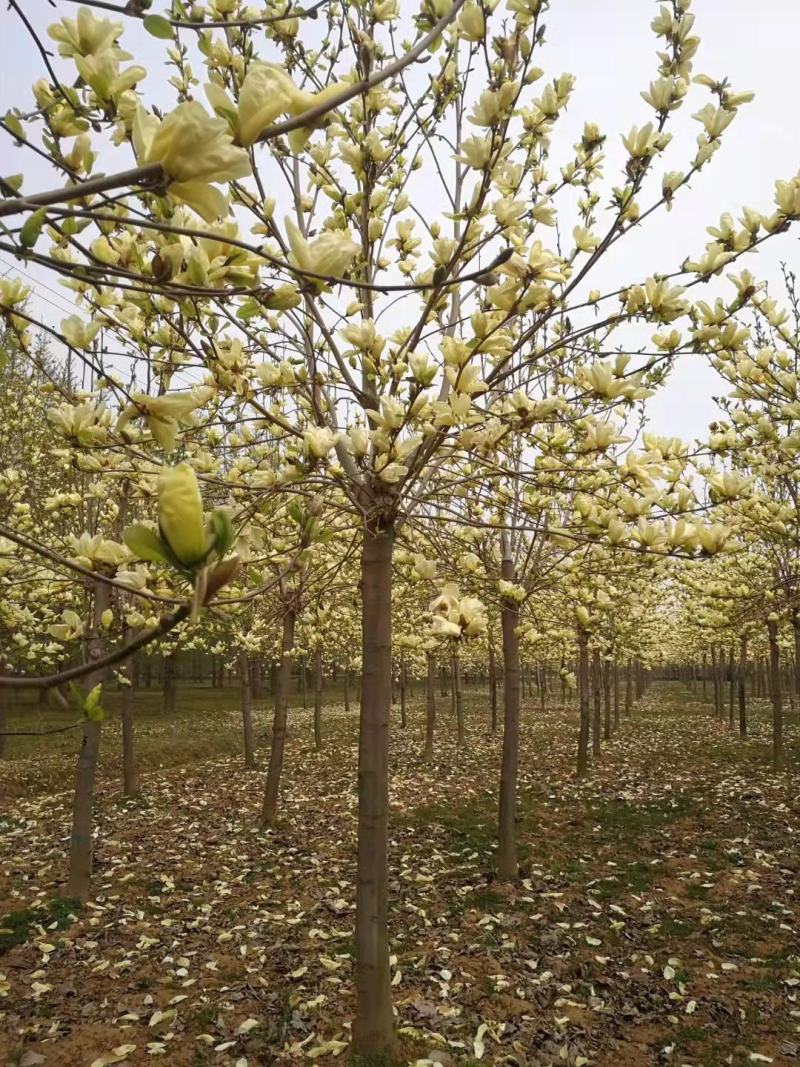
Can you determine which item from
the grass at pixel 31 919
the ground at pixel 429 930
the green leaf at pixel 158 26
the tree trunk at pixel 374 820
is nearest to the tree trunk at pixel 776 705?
the ground at pixel 429 930

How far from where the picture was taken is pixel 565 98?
2520 millimetres

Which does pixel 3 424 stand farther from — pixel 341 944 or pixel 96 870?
pixel 341 944

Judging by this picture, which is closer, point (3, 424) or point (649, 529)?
point (649, 529)

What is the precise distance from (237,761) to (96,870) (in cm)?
704

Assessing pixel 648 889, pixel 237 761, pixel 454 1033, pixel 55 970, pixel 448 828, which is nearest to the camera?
pixel 454 1033

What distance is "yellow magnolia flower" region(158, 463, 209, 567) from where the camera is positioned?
848 millimetres

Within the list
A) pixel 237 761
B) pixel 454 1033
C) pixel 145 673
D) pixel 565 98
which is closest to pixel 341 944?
pixel 454 1033

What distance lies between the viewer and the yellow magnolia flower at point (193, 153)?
909 millimetres

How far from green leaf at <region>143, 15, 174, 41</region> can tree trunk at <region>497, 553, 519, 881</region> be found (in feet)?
16.6

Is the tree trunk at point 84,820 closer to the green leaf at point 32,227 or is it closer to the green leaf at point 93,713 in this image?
the green leaf at point 93,713

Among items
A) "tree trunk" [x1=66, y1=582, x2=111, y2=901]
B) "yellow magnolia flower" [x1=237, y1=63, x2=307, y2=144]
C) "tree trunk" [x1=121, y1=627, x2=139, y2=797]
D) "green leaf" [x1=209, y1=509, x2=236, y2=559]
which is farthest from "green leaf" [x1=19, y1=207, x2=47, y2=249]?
"tree trunk" [x1=121, y1=627, x2=139, y2=797]

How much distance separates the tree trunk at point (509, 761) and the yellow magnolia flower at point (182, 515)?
523cm

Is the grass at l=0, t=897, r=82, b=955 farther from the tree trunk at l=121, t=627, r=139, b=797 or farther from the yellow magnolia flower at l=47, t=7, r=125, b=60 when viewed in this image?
Answer: the yellow magnolia flower at l=47, t=7, r=125, b=60

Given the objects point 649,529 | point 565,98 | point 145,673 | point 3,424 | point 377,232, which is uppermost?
point 3,424
